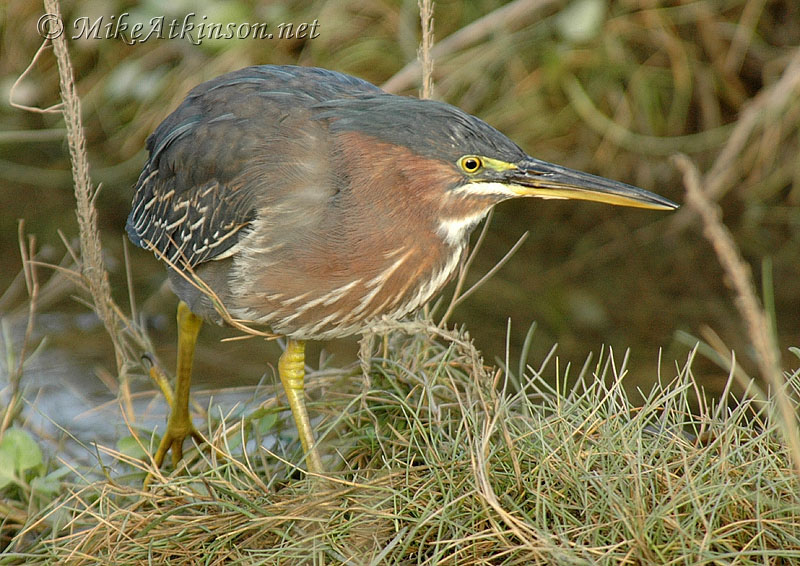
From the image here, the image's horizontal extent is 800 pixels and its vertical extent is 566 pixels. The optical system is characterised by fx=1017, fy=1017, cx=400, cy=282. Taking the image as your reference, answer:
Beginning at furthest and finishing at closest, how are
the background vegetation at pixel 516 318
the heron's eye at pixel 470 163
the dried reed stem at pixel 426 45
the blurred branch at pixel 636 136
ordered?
the blurred branch at pixel 636 136, the dried reed stem at pixel 426 45, the heron's eye at pixel 470 163, the background vegetation at pixel 516 318

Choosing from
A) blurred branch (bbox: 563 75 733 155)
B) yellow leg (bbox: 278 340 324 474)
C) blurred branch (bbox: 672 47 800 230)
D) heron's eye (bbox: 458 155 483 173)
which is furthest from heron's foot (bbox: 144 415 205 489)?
blurred branch (bbox: 563 75 733 155)

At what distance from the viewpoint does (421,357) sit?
10.8ft

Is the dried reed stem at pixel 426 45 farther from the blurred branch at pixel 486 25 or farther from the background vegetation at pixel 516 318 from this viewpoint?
the blurred branch at pixel 486 25

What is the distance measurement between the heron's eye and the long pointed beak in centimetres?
8

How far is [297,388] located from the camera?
3.12 metres

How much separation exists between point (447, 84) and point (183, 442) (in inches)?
115

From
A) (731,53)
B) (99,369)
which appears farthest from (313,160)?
(731,53)

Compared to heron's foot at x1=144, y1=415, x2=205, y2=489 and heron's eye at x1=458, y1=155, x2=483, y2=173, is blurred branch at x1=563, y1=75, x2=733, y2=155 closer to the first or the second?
heron's eye at x1=458, y1=155, x2=483, y2=173

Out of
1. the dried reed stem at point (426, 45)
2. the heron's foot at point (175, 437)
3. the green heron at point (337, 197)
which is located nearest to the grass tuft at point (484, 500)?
the green heron at point (337, 197)

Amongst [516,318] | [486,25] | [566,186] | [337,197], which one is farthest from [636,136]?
[337,197]

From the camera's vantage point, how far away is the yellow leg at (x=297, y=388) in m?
2.99

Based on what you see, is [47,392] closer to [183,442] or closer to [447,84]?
[183,442]

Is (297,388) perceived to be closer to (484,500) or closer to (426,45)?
(484,500)

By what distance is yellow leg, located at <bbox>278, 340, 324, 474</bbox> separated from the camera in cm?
299
